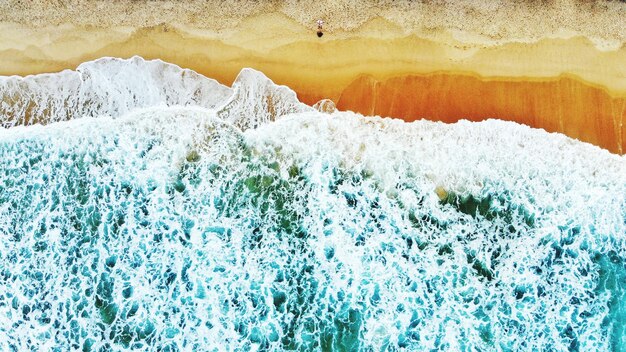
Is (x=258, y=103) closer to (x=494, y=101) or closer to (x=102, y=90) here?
(x=102, y=90)

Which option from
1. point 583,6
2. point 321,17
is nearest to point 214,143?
point 321,17

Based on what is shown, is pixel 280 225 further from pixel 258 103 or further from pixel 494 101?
Answer: pixel 494 101

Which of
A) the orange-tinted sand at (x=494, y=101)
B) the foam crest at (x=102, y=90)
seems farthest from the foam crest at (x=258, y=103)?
the orange-tinted sand at (x=494, y=101)

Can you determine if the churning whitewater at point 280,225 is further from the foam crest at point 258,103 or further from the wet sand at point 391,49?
the wet sand at point 391,49

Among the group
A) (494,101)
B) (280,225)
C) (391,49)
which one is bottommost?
(280,225)

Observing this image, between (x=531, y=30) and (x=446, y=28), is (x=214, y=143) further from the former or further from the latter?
(x=531, y=30)

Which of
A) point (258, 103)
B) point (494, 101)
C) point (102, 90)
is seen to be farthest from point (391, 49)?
point (102, 90)

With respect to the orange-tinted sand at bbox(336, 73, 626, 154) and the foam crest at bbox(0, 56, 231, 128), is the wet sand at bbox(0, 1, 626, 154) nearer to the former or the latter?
the orange-tinted sand at bbox(336, 73, 626, 154)

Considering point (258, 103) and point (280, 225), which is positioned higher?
point (258, 103)
